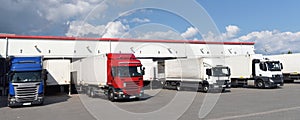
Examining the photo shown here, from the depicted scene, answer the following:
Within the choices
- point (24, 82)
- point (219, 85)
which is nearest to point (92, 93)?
point (24, 82)

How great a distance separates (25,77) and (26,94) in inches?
41.9

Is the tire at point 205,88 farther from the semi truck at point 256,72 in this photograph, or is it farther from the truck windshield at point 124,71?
the truck windshield at point 124,71

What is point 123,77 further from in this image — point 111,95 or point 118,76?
point 111,95

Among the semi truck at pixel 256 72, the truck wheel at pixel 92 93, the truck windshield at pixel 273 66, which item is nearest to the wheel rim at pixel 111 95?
the truck wheel at pixel 92 93

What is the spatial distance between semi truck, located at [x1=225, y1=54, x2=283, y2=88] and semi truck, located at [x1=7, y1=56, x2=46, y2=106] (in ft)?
65.9

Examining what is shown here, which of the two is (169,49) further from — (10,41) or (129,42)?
(10,41)

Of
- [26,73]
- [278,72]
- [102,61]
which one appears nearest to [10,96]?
[26,73]

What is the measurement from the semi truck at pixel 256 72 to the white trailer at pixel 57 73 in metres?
17.6

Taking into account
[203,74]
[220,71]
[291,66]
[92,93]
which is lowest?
[92,93]

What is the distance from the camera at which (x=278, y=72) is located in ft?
86.4

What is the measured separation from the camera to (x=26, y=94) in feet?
52.3

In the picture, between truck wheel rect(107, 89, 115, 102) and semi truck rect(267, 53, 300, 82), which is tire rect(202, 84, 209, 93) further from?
semi truck rect(267, 53, 300, 82)

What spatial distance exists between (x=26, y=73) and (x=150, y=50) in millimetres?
20067

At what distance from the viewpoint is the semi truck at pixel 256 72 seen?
26031 millimetres
